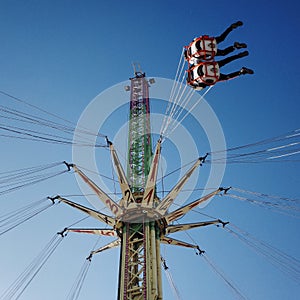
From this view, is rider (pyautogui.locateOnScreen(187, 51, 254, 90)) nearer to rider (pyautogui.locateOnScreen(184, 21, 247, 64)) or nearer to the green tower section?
rider (pyautogui.locateOnScreen(184, 21, 247, 64))

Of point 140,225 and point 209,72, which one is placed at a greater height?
point 209,72

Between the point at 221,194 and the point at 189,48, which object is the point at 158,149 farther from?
the point at 189,48

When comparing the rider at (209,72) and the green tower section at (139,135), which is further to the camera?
the green tower section at (139,135)

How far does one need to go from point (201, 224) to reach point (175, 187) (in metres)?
2.90

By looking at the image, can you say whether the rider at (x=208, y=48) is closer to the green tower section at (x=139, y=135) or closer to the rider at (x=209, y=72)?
the rider at (x=209, y=72)

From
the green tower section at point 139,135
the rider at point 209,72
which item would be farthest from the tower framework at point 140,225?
the rider at point 209,72

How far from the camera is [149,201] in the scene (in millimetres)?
23438

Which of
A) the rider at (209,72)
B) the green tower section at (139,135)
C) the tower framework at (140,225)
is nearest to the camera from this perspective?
the rider at (209,72)

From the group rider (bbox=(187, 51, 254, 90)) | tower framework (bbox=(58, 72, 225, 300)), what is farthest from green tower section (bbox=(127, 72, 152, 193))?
rider (bbox=(187, 51, 254, 90))

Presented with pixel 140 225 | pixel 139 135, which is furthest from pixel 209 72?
pixel 139 135

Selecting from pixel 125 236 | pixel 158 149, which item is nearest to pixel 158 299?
pixel 125 236

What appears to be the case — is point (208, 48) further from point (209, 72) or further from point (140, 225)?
point (140, 225)

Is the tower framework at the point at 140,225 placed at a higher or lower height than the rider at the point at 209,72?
lower

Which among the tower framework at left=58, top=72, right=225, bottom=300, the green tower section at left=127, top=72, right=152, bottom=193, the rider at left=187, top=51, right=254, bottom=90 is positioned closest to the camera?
the rider at left=187, top=51, right=254, bottom=90
